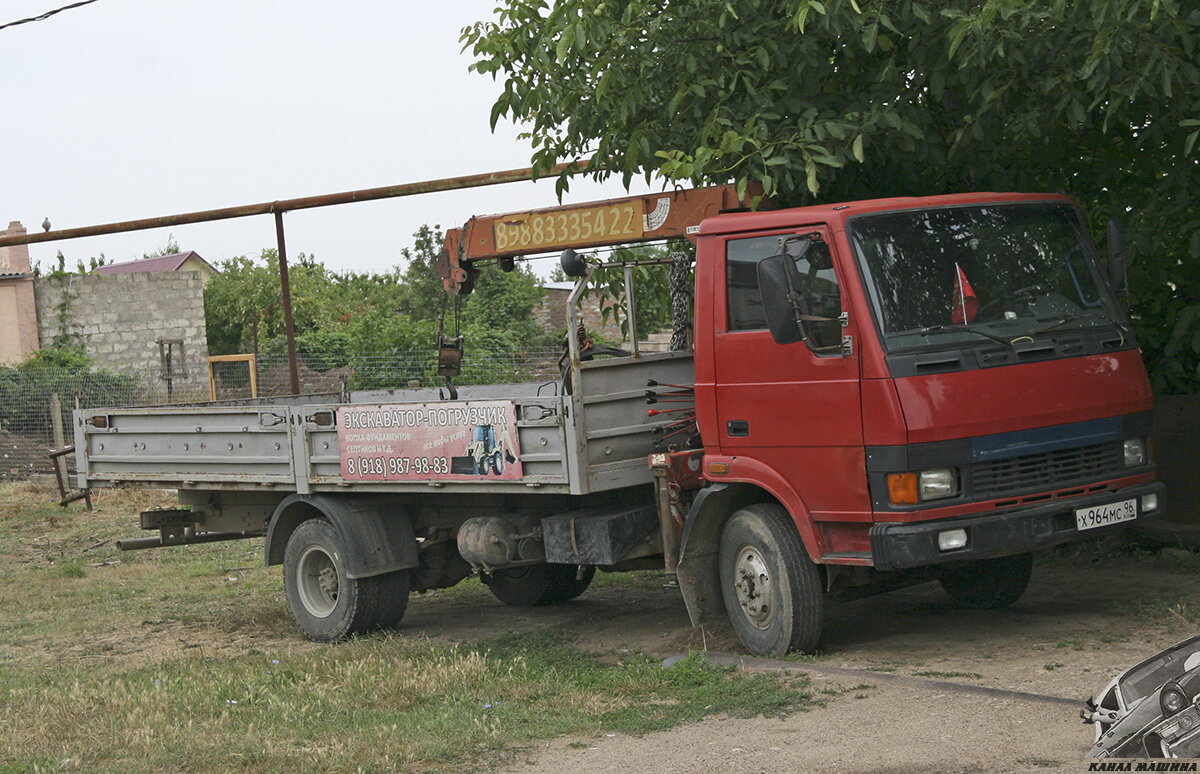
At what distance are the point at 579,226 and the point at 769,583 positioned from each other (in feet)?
8.92

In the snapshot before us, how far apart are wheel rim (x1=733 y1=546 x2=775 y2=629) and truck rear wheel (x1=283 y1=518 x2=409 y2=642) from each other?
2.88 meters

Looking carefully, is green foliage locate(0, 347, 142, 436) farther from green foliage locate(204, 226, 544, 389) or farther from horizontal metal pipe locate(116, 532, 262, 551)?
horizontal metal pipe locate(116, 532, 262, 551)

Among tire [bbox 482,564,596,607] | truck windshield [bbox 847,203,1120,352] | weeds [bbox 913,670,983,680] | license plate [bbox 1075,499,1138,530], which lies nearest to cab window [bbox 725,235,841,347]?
truck windshield [bbox 847,203,1120,352]

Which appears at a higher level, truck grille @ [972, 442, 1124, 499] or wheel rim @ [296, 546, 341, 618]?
truck grille @ [972, 442, 1124, 499]

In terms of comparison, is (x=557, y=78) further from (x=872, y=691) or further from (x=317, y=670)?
(x=872, y=691)

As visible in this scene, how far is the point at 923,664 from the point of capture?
21.9ft

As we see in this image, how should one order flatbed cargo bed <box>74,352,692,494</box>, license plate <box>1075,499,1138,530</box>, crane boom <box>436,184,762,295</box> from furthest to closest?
crane boom <box>436,184,762,295</box> < flatbed cargo bed <box>74,352,692,494</box> < license plate <box>1075,499,1138,530</box>

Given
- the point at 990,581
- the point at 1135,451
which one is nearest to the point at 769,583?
the point at 990,581

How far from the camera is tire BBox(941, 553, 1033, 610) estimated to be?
7816 millimetres

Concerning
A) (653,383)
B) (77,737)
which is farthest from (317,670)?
(653,383)

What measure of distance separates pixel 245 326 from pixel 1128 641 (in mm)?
37398

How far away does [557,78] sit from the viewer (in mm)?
9102

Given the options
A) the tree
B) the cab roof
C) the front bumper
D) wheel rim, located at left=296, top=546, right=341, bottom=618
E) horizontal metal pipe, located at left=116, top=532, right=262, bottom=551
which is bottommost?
wheel rim, located at left=296, top=546, right=341, bottom=618

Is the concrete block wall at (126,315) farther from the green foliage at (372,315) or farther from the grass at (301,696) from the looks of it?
the grass at (301,696)
